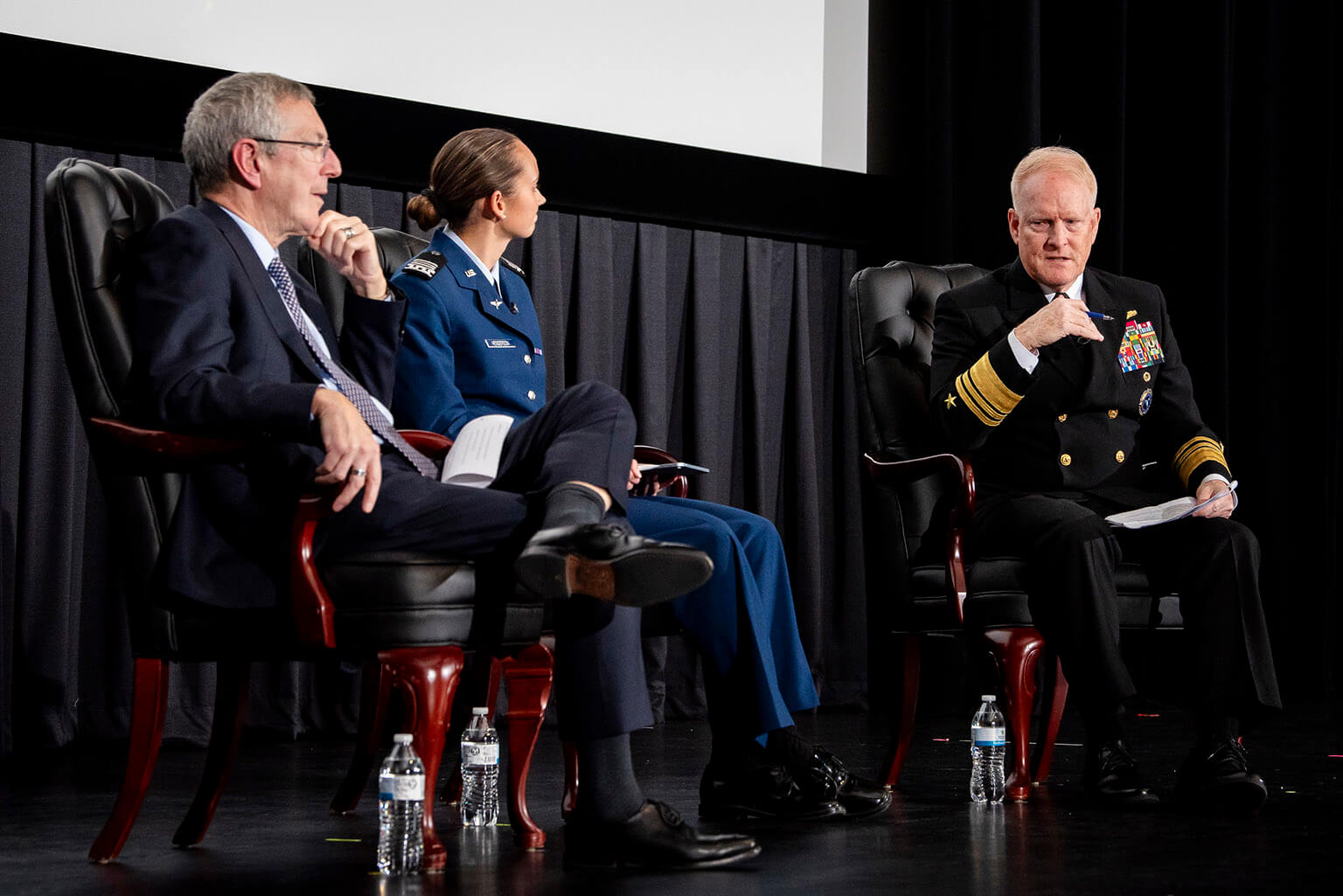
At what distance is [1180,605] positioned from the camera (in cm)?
269

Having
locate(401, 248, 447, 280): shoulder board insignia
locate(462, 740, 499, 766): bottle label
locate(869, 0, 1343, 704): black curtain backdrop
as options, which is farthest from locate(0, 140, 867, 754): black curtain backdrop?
locate(462, 740, 499, 766): bottle label

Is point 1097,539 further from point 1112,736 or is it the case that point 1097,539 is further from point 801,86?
point 801,86

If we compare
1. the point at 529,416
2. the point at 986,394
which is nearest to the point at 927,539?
the point at 986,394

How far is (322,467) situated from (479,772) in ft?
2.61

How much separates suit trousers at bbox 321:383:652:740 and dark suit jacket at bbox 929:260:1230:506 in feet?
3.36

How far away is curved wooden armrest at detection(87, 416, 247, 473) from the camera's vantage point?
1.91 meters

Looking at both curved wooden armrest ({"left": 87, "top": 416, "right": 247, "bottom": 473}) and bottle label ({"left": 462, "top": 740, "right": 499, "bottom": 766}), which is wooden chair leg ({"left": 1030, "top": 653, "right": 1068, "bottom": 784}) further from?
curved wooden armrest ({"left": 87, "top": 416, "right": 247, "bottom": 473})

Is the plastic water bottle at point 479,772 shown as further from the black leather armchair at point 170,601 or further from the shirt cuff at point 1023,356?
the shirt cuff at point 1023,356

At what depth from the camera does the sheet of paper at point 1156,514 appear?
2668 mm

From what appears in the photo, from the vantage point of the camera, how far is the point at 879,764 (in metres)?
3.42

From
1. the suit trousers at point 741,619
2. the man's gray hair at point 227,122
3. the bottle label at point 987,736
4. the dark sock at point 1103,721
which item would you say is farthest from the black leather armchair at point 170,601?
the dark sock at point 1103,721

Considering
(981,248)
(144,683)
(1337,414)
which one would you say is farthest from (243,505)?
(1337,414)

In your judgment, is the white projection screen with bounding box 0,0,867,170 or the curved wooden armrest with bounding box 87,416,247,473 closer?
the curved wooden armrest with bounding box 87,416,247,473

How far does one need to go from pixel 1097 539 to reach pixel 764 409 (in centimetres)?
232
